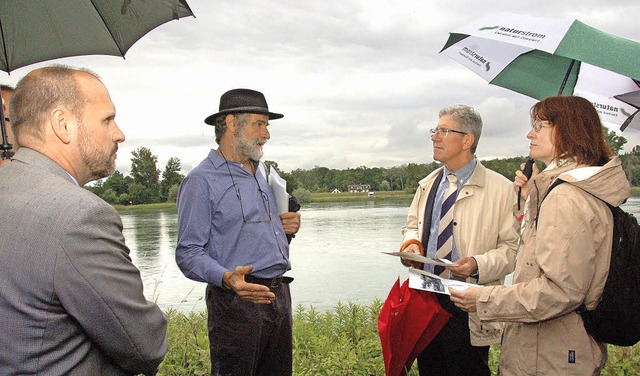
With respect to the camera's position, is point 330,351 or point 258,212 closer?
point 258,212

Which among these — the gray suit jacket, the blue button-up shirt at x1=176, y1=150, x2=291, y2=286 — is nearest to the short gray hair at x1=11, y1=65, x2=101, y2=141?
the gray suit jacket

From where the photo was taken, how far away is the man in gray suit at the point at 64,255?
56.0 inches

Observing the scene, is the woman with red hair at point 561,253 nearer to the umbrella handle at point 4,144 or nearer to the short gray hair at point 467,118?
the short gray hair at point 467,118

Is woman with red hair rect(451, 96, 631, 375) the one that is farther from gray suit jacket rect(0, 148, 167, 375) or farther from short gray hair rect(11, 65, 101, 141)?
short gray hair rect(11, 65, 101, 141)

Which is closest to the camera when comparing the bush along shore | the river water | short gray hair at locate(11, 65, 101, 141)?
short gray hair at locate(11, 65, 101, 141)

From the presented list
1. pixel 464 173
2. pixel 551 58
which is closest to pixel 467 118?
pixel 464 173

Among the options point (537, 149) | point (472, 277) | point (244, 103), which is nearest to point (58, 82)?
point (244, 103)

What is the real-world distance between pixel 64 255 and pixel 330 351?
137 inches

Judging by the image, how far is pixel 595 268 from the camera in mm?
2229

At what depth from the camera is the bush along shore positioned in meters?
4.27

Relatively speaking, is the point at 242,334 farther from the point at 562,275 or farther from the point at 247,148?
the point at 562,275

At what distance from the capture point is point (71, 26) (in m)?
2.68

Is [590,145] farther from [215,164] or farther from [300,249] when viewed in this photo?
[300,249]

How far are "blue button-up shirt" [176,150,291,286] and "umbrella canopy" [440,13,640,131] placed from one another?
1661mm
